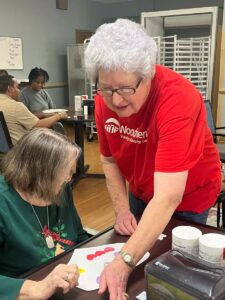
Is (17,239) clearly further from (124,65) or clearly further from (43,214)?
(124,65)

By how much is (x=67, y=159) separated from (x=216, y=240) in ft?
1.84

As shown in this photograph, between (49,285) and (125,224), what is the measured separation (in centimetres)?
42

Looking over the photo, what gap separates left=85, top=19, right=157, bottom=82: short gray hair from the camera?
35.2 inches

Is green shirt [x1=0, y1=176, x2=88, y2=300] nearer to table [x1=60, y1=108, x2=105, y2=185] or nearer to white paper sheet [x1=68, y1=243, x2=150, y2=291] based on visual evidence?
white paper sheet [x1=68, y1=243, x2=150, y2=291]

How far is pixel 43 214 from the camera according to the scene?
122cm

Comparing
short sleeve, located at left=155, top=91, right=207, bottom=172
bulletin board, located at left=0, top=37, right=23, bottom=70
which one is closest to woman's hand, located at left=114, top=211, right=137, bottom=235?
short sleeve, located at left=155, top=91, right=207, bottom=172

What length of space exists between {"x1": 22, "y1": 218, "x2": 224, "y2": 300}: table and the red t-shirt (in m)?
0.16

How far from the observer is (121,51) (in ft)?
2.92

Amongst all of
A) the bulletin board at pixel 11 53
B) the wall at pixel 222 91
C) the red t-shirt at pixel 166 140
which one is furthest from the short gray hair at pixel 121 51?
the bulletin board at pixel 11 53

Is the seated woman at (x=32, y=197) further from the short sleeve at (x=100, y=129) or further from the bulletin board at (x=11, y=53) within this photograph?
the bulletin board at (x=11, y=53)

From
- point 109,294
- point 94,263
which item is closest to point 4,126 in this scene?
point 94,263

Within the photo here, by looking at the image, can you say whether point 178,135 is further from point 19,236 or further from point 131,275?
point 19,236

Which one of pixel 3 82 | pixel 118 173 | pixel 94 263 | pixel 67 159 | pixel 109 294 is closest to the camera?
pixel 109 294

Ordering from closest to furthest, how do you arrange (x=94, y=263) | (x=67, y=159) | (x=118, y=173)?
(x=94, y=263), (x=67, y=159), (x=118, y=173)
